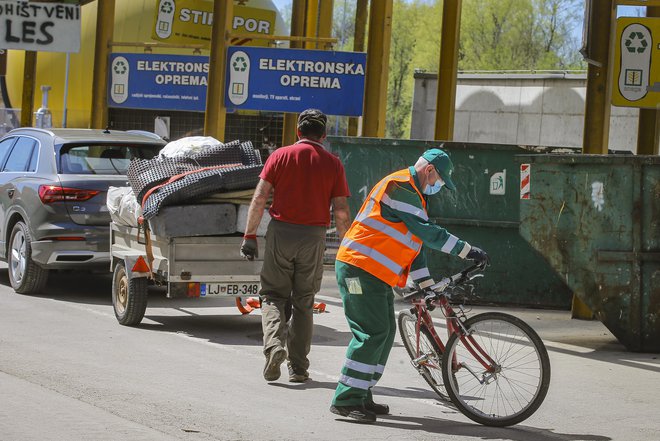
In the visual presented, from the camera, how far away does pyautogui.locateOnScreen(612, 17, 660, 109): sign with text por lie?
1305 centimetres

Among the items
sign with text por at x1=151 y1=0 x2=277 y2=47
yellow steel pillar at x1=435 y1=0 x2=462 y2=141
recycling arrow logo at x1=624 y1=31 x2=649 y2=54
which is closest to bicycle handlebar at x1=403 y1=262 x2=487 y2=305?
recycling arrow logo at x1=624 y1=31 x2=649 y2=54

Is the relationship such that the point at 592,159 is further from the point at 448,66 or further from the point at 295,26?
the point at 295,26

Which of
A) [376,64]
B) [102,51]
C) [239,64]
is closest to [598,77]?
[376,64]

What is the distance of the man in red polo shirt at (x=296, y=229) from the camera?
337 inches

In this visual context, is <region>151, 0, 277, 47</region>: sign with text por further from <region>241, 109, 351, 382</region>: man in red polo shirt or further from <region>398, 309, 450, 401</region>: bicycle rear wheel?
<region>398, 309, 450, 401</region>: bicycle rear wheel

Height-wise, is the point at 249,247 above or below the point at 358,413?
above

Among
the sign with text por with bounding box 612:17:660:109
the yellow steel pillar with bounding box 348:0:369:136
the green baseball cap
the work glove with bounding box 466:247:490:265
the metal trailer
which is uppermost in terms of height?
the yellow steel pillar with bounding box 348:0:369:136

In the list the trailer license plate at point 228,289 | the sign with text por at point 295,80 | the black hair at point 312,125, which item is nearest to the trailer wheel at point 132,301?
the trailer license plate at point 228,289

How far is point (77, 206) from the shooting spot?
12.3 m

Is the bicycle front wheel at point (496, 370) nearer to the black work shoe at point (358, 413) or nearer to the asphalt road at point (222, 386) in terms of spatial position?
the asphalt road at point (222, 386)

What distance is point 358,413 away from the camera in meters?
7.34

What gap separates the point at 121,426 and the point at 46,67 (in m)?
22.1

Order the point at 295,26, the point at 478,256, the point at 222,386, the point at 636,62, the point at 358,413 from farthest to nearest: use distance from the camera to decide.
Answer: the point at 295,26 < the point at 636,62 < the point at 222,386 < the point at 358,413 < the point at 478,256

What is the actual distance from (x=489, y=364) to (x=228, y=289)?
12.0 feet
